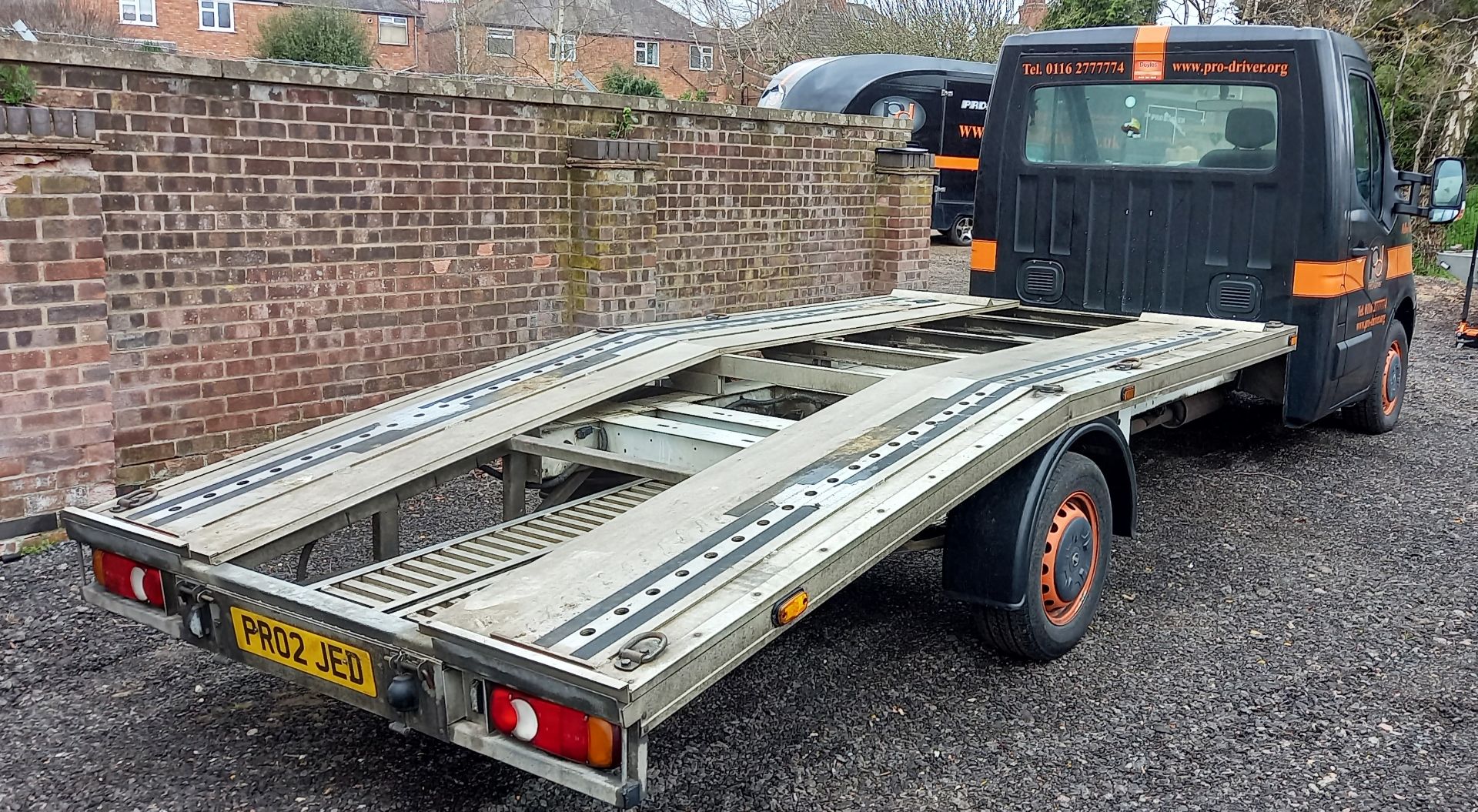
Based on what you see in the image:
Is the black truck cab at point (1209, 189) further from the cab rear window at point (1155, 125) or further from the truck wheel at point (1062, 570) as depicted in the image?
the truck wheel at point (1062, 570)

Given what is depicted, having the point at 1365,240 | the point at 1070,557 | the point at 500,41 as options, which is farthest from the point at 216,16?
the point at 1070,557

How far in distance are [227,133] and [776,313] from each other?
285 centimetres

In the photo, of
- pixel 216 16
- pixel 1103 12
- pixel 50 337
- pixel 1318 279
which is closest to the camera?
pixel 50 337

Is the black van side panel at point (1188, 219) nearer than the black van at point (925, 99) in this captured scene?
Yes

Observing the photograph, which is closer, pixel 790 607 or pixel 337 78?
pixel 790 607

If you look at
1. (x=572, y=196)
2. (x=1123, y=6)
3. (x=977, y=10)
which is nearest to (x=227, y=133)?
(x=572, y=196)

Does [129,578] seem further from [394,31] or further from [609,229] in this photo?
[394,31]

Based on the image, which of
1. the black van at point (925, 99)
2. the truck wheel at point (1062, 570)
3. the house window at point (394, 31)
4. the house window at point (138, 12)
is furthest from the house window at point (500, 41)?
the truck wheel at point (1062, 570)

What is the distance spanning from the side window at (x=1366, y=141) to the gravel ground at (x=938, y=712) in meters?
1.92

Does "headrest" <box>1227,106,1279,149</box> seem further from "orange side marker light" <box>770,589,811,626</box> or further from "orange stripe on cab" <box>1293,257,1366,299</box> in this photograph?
"orange side marker light" <box>770,589,811,626</box>

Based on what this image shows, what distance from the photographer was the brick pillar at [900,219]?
10.5 meters

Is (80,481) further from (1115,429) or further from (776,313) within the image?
(1115,429)

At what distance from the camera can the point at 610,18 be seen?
172 ft

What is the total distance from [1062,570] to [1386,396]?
4.57m
